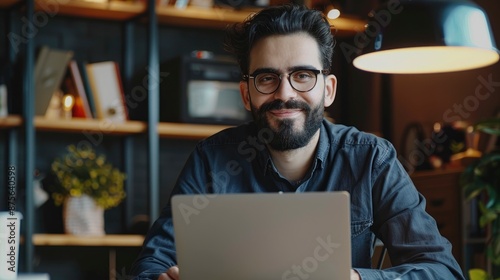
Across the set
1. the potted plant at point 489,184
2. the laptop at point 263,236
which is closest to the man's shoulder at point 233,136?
the laptop at point 263,236

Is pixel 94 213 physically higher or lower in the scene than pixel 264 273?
lower

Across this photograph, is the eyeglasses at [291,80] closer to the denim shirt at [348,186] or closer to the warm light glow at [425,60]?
the denim shirt at [348,186]

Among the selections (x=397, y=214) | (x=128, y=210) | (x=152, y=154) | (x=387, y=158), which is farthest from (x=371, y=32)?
(x=128, y=210)

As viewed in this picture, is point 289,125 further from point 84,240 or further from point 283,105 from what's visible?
point 84,240

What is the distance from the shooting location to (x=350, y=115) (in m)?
5.01

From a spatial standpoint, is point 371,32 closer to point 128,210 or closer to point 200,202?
point 200,202

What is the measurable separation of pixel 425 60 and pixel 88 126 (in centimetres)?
210

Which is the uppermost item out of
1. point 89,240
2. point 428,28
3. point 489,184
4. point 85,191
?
point 428,28

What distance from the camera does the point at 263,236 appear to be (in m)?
1.71

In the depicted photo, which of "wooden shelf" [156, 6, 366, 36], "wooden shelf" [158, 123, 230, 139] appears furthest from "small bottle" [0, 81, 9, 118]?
"wooden shelf" [156, 6, 366, 36]

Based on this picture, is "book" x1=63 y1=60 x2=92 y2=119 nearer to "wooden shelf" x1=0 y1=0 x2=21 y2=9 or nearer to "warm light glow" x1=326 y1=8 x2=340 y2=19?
"wooden shelf" x1=0 y1=0 x2=21 y2=9

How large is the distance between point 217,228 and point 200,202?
66 millimetres

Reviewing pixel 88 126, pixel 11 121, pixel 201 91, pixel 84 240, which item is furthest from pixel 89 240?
pixel 201 91

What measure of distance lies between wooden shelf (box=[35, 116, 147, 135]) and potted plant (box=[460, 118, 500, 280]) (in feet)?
5.40
